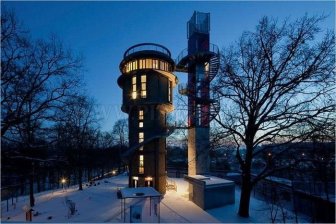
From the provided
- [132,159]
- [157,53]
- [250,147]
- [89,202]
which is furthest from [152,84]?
[250,147]

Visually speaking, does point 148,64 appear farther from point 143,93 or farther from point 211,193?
point 211,193

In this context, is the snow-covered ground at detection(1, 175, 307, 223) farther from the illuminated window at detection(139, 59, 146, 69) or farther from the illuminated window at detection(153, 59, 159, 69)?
the illuminated window at detection(139, 59, 146, 69)

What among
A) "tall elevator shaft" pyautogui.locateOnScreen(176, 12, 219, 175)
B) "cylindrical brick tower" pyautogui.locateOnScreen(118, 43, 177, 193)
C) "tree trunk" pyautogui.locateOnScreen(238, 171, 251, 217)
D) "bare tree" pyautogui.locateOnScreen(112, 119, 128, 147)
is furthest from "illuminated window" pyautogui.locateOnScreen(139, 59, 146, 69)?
"bare tree" pyautogui.locateOnScreen(112, 119, 128, 147)

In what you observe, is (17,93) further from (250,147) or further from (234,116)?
(250,147)

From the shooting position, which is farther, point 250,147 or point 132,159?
point 132,159

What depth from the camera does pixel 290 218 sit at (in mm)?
15836

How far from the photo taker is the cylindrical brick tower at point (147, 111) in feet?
85.5

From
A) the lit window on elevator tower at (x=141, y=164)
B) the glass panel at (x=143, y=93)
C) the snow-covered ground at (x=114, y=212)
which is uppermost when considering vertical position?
→ the glass panel at (x=143, y=93)

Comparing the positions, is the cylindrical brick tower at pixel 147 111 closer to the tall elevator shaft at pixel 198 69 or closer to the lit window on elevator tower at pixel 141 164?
the lit window on elevator tower at pixel 141 164

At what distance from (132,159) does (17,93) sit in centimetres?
1783

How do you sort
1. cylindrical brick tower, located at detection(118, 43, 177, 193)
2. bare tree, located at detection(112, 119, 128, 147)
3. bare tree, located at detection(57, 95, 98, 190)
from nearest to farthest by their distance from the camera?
bare tree, located at detection(57, 95, 98, 190) < cylindrical brick tower, located at detection(118, 43, 177, 193) < bare tree, located at detection(112, 119, 128, 147)

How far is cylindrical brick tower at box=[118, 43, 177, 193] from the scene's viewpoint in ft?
85.5

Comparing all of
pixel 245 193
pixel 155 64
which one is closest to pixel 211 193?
pixel 245 193

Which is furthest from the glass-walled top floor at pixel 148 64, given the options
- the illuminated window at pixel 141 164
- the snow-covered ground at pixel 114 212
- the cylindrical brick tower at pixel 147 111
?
the snow-covered ground at pixel 114 212
